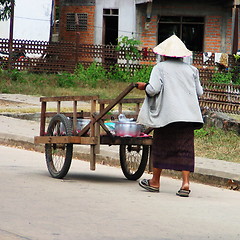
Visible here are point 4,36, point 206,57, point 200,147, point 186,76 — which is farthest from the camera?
point 4,36

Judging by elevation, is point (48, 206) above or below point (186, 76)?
below

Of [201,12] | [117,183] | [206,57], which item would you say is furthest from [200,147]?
[201,12]

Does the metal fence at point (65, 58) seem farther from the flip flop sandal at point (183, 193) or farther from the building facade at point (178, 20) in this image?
the flip flop sandal at point (183, 193)

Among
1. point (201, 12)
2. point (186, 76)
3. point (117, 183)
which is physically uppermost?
point (201, 12)

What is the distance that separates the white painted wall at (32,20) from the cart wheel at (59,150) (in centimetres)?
2241

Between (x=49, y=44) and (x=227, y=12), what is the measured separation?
23.0 feet

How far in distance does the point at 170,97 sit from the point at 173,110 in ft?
0.51

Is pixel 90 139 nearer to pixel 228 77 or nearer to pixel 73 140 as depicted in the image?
pixel 73 140

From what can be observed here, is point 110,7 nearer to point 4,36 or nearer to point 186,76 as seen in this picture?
point 4,36

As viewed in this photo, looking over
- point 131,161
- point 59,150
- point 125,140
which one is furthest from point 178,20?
point 125,140

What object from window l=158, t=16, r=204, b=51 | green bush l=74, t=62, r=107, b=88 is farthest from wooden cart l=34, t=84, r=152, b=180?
window l=158, t=16, r=204, b=51

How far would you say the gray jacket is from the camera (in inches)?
339

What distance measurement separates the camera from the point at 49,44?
2675 centimetres

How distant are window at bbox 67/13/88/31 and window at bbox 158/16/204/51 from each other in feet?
9.86
